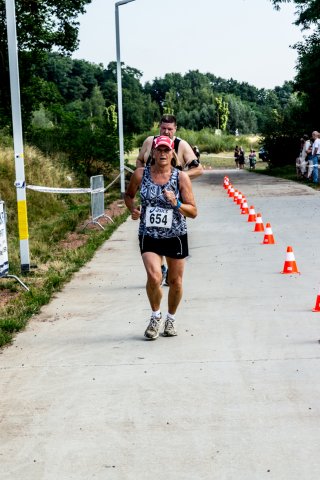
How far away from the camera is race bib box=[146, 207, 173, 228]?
7062mm

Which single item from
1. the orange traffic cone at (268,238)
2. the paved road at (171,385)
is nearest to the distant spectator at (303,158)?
the orange traffic cone at (268,238)

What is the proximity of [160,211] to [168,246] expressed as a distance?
331 mm

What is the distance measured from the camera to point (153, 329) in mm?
7219

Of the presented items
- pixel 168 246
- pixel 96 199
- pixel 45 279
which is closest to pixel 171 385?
pixel 168 246

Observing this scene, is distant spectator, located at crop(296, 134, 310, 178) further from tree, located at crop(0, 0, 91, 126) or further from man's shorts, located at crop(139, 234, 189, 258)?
man's shorts, located at crop(139, 234, 189, 258)

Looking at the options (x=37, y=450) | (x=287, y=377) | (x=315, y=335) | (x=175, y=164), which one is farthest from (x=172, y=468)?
(x=175, y=164)

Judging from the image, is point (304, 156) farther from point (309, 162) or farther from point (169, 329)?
point (169, 329)

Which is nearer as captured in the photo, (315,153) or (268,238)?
(268,238)

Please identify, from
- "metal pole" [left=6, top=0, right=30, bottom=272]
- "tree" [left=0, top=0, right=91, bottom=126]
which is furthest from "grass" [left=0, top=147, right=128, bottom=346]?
"tree" [left=0, top=0, right=91, bottom=126]

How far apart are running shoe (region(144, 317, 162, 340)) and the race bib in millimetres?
871

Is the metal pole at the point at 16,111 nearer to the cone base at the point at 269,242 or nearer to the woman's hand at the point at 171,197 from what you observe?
the woman's hand at the point at 171,197

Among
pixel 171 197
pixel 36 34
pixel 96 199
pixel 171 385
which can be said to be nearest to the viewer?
pixel 171 385

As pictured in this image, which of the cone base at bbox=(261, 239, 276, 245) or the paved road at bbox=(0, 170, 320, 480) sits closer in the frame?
the paved road at bbox=(0, 170, 320, 480)

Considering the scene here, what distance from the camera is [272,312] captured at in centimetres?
818
